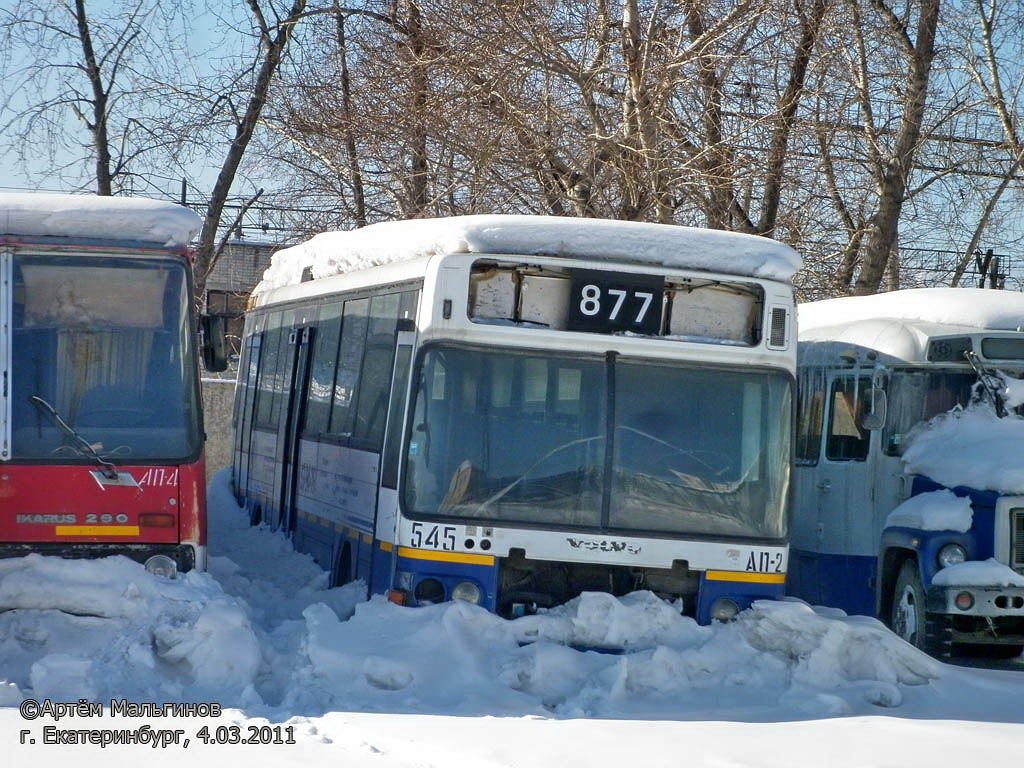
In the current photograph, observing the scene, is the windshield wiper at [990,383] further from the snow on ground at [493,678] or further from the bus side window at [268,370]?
the bus side window at [268,370]

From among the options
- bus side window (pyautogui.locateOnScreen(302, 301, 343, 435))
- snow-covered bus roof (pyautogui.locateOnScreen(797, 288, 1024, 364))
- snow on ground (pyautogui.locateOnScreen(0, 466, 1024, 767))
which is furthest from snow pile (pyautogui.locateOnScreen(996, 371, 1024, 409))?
bus side window (pyautogui.locateOnScreen(302, 301, 343, 435))

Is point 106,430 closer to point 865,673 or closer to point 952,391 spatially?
point 865,673

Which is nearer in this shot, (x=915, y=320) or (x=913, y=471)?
(x=913, y=471)

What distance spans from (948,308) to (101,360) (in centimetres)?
703

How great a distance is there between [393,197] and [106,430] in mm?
10621

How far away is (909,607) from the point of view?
10906 mm

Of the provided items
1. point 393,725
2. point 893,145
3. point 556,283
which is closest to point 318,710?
point 393,725

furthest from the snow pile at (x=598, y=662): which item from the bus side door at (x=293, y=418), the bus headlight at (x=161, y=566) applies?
the bus side door at (x=293, y=418)

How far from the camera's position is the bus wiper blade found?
848 cm

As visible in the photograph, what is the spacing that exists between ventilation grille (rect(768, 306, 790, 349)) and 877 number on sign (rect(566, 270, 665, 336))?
0.73 metres

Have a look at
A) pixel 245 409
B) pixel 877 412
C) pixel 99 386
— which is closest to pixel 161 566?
pixel 99 386

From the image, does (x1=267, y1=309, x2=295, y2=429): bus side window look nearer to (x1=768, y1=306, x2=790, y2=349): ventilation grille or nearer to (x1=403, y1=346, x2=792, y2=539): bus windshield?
(x1=403, y1=346, x2=792, y2=539): bus windshield

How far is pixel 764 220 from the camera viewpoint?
1778 centimetres

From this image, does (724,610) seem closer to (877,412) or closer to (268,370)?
(877,412)
